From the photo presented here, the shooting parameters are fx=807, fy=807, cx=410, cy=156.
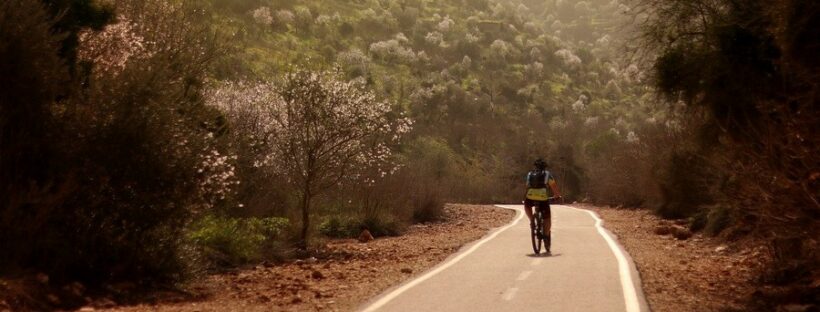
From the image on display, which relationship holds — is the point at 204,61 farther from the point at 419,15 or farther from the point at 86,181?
the point at 419,15

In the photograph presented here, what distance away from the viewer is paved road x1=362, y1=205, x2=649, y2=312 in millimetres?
10008

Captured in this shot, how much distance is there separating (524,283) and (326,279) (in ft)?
12.5

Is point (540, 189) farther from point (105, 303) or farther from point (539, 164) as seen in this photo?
point (105, 303)

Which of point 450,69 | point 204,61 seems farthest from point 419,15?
point 204,61

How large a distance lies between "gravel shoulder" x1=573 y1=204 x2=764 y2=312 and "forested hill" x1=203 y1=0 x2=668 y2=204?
25.0 m

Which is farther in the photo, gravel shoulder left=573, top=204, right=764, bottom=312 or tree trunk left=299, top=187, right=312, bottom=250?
tree trunk left=299, top=187, right=312, bottom=250

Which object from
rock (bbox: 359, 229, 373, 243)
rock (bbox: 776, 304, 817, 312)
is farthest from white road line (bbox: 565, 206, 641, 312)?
rock (bbox: 359, 229, 373, 243)

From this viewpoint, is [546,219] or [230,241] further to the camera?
[230,241]

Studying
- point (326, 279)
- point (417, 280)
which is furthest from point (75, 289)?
point (417, 280)

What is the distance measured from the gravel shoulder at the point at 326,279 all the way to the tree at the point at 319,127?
196cm

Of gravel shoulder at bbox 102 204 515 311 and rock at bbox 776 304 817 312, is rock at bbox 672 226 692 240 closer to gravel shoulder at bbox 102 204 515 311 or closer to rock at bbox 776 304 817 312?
gravel shoulder at bbox 102 204 515 311

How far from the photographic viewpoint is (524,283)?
12.0 m

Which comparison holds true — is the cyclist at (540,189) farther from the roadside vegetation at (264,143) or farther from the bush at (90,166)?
the bush at (90,166)

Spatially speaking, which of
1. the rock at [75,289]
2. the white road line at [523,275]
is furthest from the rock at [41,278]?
the white road line at [523,275]
